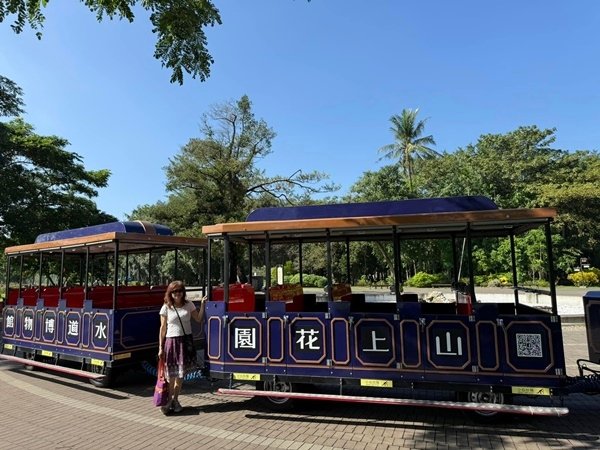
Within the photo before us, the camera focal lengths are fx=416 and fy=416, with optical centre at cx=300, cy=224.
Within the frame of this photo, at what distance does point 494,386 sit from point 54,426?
573 cm

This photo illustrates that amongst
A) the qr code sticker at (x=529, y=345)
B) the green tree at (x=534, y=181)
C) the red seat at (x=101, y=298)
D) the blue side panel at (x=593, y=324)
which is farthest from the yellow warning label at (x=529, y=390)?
the green tree at (x=534, y=181)

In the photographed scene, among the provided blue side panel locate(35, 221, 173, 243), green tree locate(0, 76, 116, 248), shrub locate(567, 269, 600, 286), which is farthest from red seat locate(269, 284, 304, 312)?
shrub locate(567, 269, 600, 286)

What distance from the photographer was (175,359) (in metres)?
6.00

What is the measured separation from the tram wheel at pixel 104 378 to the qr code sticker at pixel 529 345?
653cm

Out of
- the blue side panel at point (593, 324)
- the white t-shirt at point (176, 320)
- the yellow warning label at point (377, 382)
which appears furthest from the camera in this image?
the white t-shirt at point (176, 320)

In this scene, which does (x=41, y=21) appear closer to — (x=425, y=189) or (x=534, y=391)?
(x=534, y=391)

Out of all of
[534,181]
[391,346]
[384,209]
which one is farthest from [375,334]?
[534,181]

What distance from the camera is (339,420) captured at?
5.57 m

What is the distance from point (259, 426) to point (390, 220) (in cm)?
322

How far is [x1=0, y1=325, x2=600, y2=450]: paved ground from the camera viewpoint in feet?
15.6

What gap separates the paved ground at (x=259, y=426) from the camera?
15.6ft

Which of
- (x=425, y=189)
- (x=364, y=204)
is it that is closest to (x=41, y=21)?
(x=364, y=204)

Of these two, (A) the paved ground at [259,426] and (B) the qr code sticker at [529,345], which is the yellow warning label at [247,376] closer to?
(A) the paved ground at [259,426]

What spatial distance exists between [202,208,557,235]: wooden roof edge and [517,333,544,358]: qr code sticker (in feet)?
4.74
